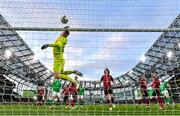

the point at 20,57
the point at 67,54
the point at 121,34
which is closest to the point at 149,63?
the point at 121,34

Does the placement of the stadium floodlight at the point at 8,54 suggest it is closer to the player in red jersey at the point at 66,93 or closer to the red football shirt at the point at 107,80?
the player in red jersey at the point at 66,93

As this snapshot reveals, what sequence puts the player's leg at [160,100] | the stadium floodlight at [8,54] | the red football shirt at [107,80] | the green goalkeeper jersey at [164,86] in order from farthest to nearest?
the green goalkeeper jersey at [164,86] < the player's leg at [160,100] < the red football shirt at [107,80] < the stadium floodlight at [8,54]

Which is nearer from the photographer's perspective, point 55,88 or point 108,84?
point 55,88

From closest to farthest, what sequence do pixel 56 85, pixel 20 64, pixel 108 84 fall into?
pixel 20 64
pixel 56 85
pixel 108 84

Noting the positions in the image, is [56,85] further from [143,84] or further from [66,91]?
[143,84]

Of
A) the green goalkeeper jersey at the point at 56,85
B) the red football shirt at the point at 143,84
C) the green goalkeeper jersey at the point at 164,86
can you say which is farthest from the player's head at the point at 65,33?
the green goalkeeper jersey at the point at 164,86

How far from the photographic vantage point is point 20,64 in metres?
13.5

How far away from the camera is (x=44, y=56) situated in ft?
37.8

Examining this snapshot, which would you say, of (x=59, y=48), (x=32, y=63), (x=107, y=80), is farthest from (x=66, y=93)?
(x=59, y=48)

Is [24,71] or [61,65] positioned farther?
[24,71]

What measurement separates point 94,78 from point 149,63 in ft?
8.97

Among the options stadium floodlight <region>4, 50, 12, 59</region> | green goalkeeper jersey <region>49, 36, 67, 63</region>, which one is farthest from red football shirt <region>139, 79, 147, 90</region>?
stadium floodlight <region>4, 50, 12, 59</region>

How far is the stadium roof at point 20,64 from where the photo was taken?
13110 millimetres

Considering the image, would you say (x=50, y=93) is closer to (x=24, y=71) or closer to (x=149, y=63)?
(x=24, y=71)
